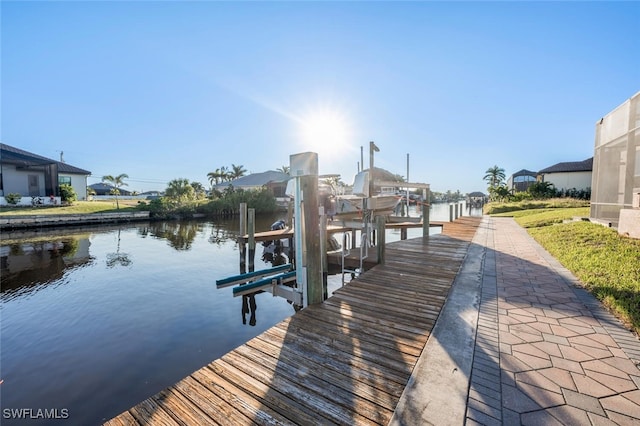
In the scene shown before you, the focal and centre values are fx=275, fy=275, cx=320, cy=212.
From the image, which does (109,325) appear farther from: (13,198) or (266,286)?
(13,198)

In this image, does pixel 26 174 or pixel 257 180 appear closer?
pixel 26 174

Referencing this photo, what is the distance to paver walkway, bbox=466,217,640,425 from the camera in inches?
81.9

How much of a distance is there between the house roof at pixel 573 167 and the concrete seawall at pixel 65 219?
50064mm

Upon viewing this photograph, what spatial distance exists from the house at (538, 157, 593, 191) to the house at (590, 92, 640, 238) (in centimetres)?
3107

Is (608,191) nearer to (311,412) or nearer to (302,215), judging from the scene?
(302,215)

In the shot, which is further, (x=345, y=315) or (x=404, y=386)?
(x=345, y=315)

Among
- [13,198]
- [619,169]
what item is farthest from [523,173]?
[13,198]

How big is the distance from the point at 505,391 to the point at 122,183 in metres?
45.9

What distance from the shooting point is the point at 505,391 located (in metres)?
2.30

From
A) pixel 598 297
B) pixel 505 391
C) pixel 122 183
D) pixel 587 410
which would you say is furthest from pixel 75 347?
pixel 122 183

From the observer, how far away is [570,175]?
34.7m

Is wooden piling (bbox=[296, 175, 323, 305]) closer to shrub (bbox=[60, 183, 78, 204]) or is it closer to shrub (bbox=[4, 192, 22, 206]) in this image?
shrub (bbox=[4, 192, 22, 206])

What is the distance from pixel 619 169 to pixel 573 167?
3499 cm

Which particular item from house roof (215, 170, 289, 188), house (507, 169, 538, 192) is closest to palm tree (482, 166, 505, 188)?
house (507, 169, 538, 192)
